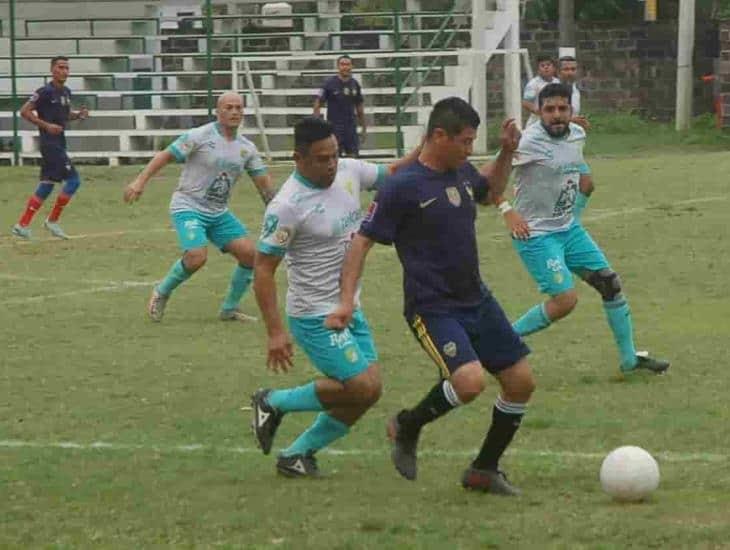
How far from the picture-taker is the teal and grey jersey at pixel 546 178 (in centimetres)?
1166

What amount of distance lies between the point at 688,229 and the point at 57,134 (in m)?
7.73

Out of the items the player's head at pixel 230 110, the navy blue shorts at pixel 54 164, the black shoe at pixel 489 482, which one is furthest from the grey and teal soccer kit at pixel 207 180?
the navy blue shorts at pixel 54 164

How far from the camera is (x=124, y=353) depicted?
1327 cm

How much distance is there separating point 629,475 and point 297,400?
69.1 inches

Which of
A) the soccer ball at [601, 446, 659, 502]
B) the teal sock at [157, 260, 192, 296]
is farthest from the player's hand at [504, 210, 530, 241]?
the teal sock at [157, 260, 192, 296]

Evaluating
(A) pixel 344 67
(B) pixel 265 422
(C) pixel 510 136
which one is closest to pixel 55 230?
(A) pixel 344 67

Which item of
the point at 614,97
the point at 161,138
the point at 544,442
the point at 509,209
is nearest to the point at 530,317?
the point at 509,209

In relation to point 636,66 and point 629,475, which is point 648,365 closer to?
point 629,475

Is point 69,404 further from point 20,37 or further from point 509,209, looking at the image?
point 20,37

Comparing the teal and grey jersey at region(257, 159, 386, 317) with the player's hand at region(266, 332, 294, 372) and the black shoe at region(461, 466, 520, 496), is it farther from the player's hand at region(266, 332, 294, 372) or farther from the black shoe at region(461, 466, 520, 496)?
the black shoe at region(461, 466, 520, 496)

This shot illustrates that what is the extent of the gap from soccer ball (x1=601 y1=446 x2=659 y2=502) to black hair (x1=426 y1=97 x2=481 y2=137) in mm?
1571

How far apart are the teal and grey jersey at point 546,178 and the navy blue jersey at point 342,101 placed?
1761cm

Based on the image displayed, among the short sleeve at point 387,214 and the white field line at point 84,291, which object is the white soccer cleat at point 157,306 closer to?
the white field line at point 84,291

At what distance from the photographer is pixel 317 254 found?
8.76 m
